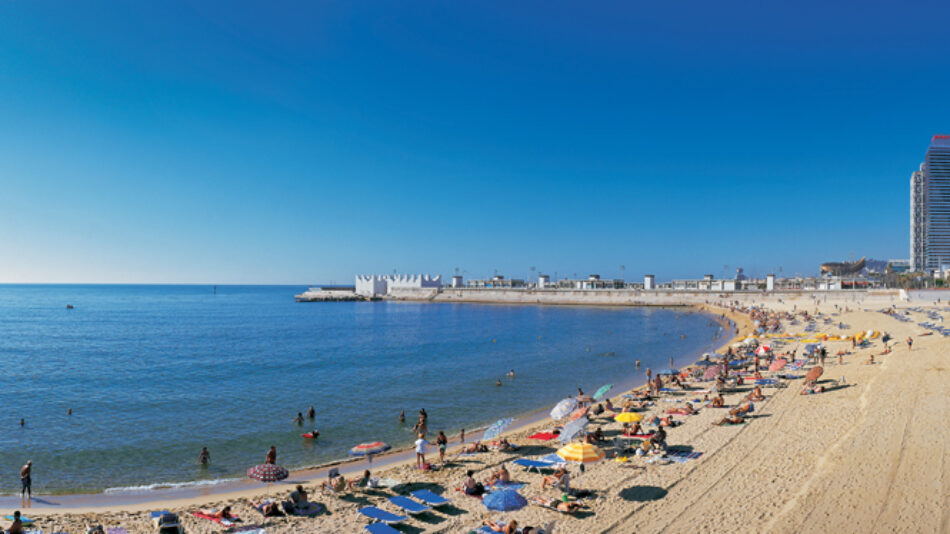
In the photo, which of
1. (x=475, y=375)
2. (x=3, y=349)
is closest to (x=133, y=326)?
(x=3, y=349)

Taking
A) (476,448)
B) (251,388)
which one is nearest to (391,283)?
(251,388)

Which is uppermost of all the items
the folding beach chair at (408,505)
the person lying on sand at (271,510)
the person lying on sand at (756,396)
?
the person lying on sand at (756,396)

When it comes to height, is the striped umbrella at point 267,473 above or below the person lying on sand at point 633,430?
above

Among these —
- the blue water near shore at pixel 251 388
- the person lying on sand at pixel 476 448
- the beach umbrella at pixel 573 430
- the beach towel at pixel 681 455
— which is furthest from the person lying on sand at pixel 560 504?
the blue water near shore at pixel 251 388

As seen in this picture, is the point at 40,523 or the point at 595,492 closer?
the point at 40,523

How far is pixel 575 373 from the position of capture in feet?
107

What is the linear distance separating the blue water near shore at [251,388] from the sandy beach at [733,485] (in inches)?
132

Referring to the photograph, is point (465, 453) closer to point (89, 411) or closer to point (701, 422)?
point (701, 422)

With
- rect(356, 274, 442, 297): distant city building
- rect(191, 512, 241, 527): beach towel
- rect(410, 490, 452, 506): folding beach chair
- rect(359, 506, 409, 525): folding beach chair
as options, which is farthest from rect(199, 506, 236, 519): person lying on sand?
rect(356, 274, 442, 297): distant city building

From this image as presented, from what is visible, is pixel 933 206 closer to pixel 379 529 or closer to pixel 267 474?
pixel 379 529

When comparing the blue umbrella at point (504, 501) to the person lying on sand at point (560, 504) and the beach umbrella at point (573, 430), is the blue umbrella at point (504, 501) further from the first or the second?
the beach umbrella at point (573, 430)

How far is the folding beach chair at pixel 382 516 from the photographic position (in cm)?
1133

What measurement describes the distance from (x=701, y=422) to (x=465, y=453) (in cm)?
898

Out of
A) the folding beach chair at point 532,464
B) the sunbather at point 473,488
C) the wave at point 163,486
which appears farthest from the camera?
the wave at point 163,486
